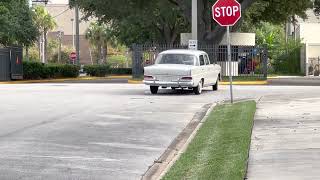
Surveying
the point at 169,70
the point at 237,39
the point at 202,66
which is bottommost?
the point at 169,70

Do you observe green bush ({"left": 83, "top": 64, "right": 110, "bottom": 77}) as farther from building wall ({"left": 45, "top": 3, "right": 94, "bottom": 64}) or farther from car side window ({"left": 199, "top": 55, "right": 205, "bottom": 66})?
building wall ({"left": 45, "top": 3, "right": 94, "bottom": 64})

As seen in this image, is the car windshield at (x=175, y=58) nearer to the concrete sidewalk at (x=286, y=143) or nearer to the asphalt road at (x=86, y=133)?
the asphalt road at (x=86, y=133)

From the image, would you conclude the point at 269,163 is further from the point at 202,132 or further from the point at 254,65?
the point at 254,65

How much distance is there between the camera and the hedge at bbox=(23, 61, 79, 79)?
42000 mm

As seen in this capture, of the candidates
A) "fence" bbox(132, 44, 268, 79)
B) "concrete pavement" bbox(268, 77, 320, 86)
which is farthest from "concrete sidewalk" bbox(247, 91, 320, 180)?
"fence" bbox(132, 44, 268, 79)

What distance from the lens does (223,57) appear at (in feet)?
131

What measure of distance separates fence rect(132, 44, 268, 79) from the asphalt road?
53.9 ft

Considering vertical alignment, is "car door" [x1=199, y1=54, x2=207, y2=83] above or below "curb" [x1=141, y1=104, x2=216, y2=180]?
above

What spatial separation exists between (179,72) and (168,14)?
2820 cm

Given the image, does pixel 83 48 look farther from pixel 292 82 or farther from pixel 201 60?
pixel 201 60

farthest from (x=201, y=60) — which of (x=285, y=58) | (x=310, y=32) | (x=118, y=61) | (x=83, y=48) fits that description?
(x=83, y=48)

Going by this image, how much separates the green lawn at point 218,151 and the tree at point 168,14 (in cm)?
2624

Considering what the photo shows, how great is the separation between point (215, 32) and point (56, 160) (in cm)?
3188

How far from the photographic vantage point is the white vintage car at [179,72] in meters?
23.1
